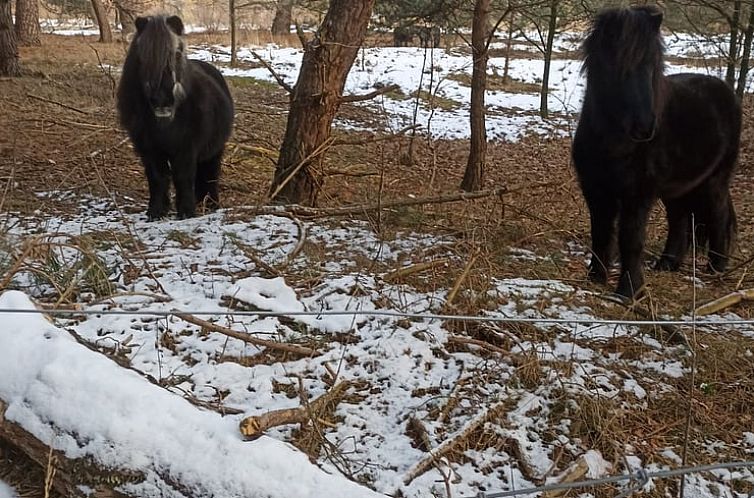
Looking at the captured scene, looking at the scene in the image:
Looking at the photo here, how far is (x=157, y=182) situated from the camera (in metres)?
5.99

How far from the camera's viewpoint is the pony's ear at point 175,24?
19.0ft

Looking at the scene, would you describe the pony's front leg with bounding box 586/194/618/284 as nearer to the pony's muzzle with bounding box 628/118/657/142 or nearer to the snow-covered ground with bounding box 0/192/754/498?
the snow-covered ground with bounding box 0/192/754/498

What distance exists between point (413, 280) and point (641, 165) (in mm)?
1770

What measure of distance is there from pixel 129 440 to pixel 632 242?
11.7ft

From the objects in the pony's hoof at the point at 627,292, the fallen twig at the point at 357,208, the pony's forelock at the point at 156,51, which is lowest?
the pony's hoof at the point at 627,292

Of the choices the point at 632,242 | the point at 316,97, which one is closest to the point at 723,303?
the point at 632,242

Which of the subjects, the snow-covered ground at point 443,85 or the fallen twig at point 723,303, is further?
the snow-covered ground at point 443,85

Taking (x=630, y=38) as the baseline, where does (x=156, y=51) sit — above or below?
below

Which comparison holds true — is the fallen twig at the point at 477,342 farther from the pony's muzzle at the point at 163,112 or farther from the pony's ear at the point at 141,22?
the pony's ear at the point at 141,22

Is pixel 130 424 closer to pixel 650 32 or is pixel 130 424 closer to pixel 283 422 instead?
pixel 283 422

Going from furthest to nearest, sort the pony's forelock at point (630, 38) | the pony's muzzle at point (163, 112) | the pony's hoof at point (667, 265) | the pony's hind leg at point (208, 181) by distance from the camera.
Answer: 1. the pony's hind leg at point (208, 181)
2. the pony's hoof at point (667, 265)
3. the pony's muzzle at point (163, 112)
4. the pony's forelock at point (630, 38)

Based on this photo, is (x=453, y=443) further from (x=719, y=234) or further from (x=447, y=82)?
(x=447, y=82)

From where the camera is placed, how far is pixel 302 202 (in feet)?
21.6

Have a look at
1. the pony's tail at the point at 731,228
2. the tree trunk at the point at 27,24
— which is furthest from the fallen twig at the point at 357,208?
the tree trunk at the point at 27,24
